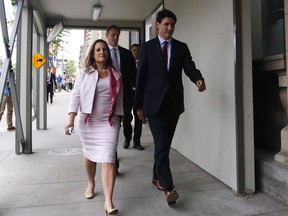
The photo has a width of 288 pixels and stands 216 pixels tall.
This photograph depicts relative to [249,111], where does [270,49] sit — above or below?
above

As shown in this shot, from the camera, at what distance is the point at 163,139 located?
3.50 m

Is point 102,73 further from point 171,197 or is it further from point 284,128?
point 284,128

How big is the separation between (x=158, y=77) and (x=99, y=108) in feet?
2.34

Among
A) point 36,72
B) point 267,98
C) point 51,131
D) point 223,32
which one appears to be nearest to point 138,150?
point 267,98

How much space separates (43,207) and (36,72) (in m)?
6.31

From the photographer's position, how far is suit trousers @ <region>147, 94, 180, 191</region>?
3443 millimetres

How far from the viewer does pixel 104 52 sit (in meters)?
3.46

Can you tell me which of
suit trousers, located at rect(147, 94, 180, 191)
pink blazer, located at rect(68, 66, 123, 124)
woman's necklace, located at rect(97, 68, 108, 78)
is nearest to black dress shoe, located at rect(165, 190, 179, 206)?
suit trousers, located at rect(147, 94, 180, 191)

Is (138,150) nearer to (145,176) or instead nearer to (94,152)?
(145,176)

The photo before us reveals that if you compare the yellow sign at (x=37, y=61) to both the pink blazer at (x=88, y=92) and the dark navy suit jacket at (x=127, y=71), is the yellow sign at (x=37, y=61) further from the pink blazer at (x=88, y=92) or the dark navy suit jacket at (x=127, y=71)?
the pink blazer at (x=88, y=92)

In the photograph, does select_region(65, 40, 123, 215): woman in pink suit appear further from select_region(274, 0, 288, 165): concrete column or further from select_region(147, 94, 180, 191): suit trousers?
select_region(274, 0, 288, 165): concrete column

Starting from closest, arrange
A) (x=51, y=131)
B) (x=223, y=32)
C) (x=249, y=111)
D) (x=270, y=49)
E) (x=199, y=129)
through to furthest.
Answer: (x=249, y=111) < (x=223, y=32) < (x=270, y=49) < (x=199, y=129) < (x=51, y=131)

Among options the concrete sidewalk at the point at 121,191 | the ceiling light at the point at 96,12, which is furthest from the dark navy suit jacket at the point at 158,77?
the ceiling light at the point at 96,12

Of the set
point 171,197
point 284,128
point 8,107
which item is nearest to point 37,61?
point 8,107
